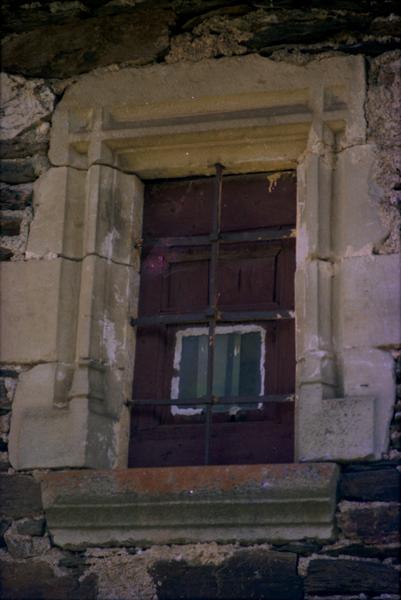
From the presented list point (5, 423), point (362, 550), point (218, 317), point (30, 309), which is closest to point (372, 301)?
point (218, 317)

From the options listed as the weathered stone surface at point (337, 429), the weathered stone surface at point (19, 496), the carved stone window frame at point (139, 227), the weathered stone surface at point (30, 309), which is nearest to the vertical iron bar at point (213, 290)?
the carved stone window frame at point (139, 227)

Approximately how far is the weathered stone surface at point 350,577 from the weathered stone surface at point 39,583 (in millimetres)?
721

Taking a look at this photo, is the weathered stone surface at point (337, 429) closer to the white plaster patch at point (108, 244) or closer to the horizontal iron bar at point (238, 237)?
the horizontal iron bar at point (238, 237)

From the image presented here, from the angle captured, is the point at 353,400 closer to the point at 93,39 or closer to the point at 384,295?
the point at 384,295

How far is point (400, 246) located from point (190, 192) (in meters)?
0.90

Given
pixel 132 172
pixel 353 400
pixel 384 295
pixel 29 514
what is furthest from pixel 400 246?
pixel 29 514

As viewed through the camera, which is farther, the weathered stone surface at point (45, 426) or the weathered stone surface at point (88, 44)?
the weathered stone surface at point (88, 44)

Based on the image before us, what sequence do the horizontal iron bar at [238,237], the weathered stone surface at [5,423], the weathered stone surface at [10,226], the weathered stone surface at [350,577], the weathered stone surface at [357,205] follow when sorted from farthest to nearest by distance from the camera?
the weathered stone surface at [10,226]
the horizontal iron bar at [238,237]
the weathered stone surface at [5,423]
the weathered stone surface at [357,205]
the weathered stone surface at [350,577]

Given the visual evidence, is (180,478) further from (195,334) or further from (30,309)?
(30,309)

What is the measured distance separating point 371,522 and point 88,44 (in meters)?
2.08

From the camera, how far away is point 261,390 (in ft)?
19.2

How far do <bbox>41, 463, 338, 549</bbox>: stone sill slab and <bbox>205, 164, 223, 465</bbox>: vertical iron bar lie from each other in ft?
1.01

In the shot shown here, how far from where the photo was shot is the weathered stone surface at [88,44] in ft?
20.4

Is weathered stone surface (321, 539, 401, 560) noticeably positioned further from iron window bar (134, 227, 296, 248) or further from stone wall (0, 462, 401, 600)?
iron window bar (134, 227, 296, 248)
